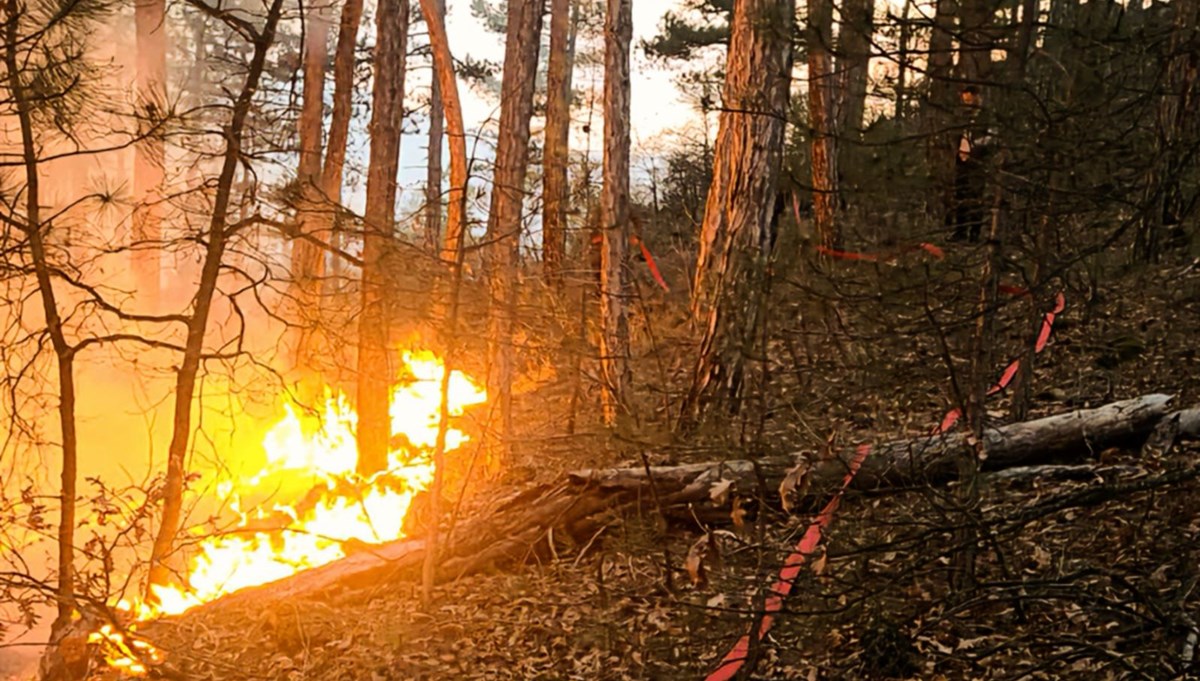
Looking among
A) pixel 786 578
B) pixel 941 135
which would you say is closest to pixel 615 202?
pixel 941 135

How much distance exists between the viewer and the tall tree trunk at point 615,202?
9.79 meters

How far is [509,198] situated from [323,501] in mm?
3600

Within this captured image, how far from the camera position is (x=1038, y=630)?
464cm

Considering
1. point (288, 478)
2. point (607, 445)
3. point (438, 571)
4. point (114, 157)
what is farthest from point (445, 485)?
point (114, 157)

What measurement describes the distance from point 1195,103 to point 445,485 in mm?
7697

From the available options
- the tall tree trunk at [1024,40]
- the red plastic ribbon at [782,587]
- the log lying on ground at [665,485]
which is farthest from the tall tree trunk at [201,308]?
the tall tree trunk at [1024,40]

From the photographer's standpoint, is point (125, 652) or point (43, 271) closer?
point (125, 652)

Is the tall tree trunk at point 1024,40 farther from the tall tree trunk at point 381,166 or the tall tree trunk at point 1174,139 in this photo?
the tall tree trunk at point 381,166

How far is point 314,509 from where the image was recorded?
930cm

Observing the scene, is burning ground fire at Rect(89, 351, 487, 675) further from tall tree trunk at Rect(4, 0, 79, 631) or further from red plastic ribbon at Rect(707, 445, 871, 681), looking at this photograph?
red plastic ribbon at Rect(707, 445, 871, 681)

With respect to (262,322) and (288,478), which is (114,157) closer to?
(262,322)

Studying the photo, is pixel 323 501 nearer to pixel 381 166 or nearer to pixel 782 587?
pixel 381 166

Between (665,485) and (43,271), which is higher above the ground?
(43,271)

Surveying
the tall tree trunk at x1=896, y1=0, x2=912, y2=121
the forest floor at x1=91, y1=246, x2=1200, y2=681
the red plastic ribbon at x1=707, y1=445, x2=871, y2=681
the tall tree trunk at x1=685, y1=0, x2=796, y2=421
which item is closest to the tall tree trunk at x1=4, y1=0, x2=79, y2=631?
the forest floor at x1=91, y1=246, x2=1200, y2=681
